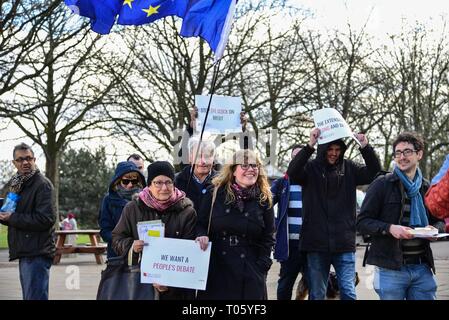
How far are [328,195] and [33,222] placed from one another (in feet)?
9.24

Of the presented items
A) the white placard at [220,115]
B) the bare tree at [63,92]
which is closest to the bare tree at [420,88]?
the bare tree at [63,92]

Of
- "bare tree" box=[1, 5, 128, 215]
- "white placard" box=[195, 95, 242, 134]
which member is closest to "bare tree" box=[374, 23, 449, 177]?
"bare tree" box=[1, 5, 128, 215]

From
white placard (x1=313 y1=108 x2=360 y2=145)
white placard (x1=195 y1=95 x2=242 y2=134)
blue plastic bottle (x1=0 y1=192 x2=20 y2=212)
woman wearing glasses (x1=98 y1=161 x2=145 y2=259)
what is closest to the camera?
white placard (x1=313 y1=108 x2=360 y2=145)

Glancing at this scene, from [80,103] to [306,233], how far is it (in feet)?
64.3

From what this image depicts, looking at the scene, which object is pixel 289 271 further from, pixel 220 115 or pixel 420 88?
pixel 420 88

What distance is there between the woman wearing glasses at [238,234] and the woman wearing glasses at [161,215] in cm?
11

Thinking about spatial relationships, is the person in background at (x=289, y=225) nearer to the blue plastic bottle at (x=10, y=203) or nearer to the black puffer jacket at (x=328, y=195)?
the black puffer jacket at (x=328, y=195)

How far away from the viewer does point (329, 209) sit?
8.29 meters

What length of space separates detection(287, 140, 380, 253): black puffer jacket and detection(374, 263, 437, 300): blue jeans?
4.76ft

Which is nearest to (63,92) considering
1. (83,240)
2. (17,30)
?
(17,30)

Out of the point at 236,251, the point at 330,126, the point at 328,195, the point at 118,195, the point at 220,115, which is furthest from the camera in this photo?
the point at 220,115

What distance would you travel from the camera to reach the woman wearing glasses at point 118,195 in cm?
817

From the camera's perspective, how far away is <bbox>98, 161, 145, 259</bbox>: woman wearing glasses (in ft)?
26.8

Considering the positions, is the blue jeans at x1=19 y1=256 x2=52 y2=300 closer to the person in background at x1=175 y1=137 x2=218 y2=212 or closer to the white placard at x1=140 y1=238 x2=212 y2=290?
the person in background at x1=175 y1=137 x2=218 y2=212
